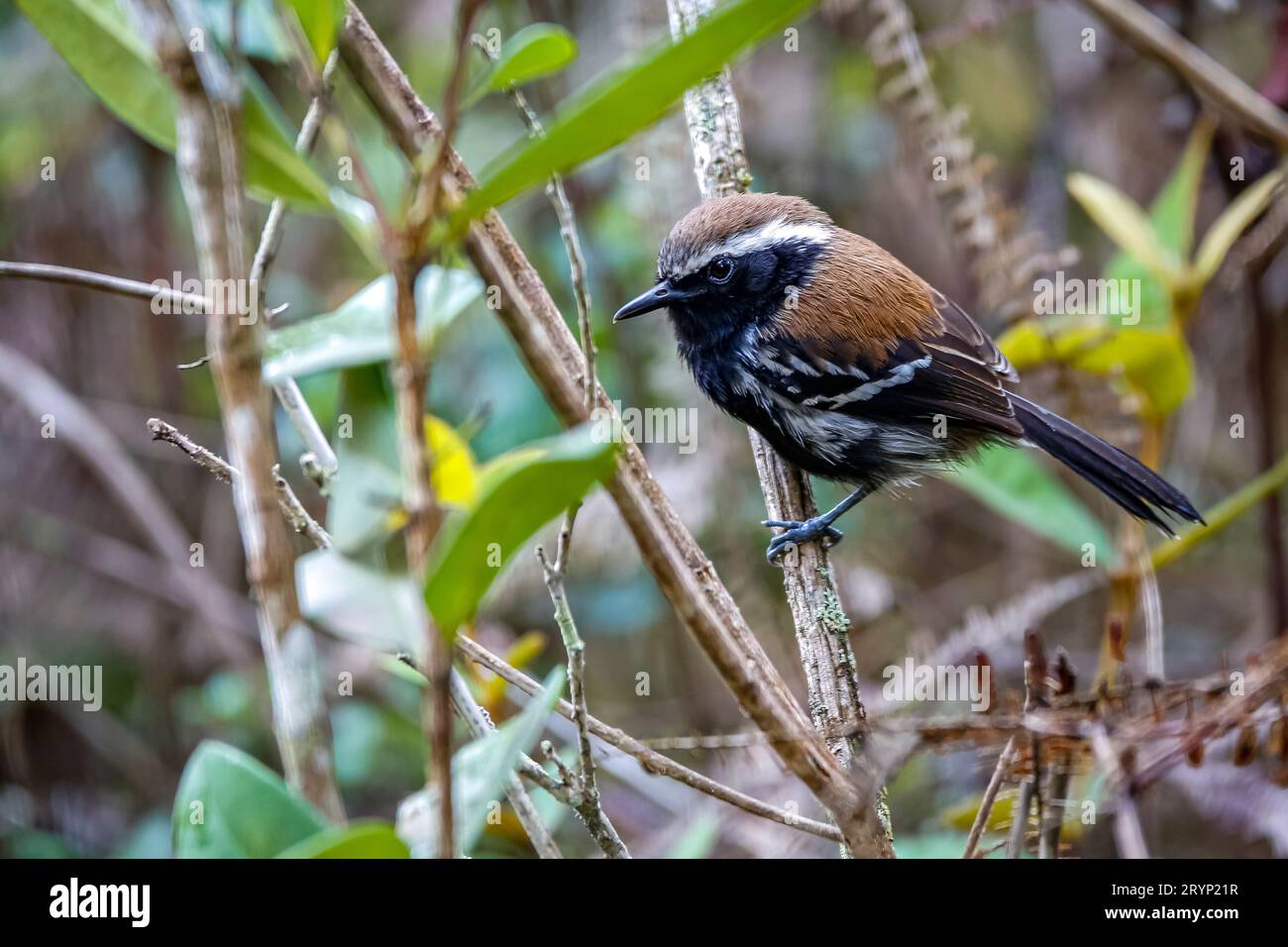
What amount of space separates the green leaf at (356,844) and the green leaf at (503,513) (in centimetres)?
17

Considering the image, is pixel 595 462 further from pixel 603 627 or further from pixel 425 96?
pixel 425 96

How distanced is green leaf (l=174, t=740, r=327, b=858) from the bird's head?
1786 mm

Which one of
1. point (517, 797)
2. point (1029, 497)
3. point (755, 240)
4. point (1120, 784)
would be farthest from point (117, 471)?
point (1120, 784)

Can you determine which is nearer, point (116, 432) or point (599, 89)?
point (599, 89)

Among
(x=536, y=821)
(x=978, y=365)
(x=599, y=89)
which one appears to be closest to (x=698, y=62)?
(x=599, y=89)

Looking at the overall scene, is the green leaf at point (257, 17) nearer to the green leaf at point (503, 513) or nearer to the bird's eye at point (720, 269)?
the green leaf at point (503, 513)

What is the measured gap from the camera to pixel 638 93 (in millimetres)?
897

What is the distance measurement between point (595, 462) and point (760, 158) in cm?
414

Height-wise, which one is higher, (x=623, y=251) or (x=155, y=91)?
(x=623, y=251)

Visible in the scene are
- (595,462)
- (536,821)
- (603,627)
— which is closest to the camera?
(595,462)

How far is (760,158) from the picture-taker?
15.6ft

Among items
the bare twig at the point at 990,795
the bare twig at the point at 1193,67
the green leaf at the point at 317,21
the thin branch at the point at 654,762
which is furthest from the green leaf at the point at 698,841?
the bare twig at the point at 1193,67

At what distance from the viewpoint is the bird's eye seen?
293 cm

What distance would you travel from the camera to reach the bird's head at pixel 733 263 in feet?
9.11
